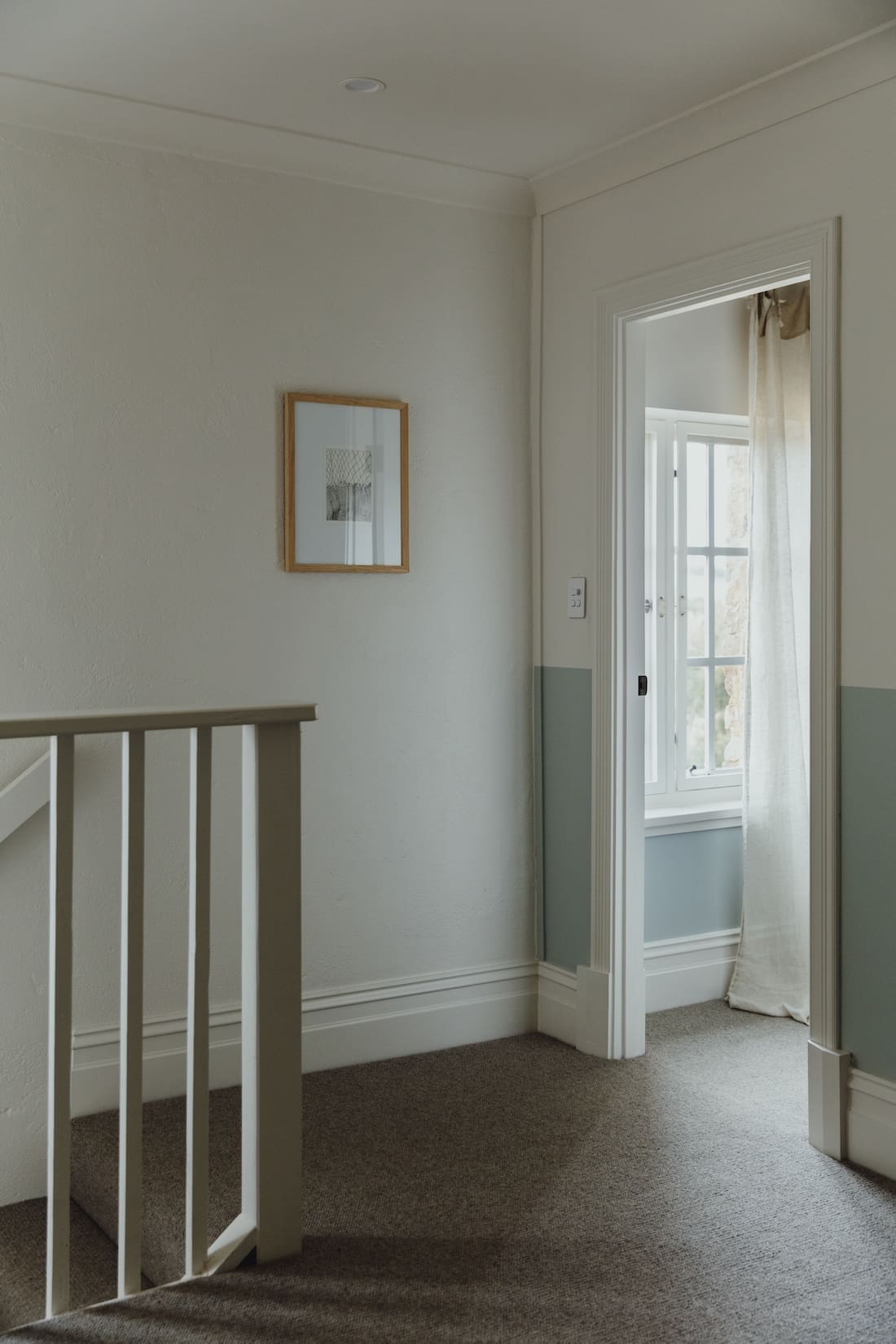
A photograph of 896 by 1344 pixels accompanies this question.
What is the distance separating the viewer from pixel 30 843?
9.69 feet

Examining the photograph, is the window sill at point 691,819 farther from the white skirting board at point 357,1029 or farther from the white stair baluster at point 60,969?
the white stair baluster at point 60,969

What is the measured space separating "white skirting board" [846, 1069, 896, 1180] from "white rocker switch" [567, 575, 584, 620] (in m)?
1.42

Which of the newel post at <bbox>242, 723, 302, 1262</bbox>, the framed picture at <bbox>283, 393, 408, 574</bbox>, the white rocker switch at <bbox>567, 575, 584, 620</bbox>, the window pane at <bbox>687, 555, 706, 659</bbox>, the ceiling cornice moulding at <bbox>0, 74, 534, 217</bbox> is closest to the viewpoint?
the newel post at <bbox>242, 723, 302, 1262</bbox>

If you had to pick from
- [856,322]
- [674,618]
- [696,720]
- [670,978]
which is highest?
[856,322]

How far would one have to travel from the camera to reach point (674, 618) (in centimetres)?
409

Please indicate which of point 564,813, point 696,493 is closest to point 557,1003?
point 564,813

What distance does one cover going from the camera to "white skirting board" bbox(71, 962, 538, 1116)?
3.06 m

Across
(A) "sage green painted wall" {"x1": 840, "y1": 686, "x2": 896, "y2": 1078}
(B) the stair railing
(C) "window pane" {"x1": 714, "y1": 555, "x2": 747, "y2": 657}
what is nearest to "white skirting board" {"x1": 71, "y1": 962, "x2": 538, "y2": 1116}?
(B) the stair railing

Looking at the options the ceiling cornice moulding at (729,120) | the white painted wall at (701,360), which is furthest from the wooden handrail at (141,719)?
the white painted wall at (701,360)

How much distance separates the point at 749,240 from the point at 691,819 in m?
1.80

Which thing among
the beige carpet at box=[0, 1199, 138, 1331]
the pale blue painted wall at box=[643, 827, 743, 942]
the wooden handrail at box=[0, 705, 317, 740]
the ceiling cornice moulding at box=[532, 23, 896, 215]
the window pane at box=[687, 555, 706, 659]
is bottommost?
the beige carpet at box=[0, 1199, 138, 1331]

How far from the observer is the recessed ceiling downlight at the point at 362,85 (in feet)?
9.38

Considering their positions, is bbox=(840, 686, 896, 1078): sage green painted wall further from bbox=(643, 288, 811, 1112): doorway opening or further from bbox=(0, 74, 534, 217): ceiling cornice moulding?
bbox=(0, 74, 534, 217): ceiling cornice moulding

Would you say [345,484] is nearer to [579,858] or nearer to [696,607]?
[579,858]
